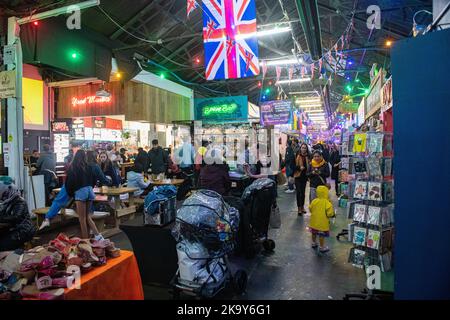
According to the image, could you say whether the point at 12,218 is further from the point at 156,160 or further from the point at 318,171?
the point at 318,171

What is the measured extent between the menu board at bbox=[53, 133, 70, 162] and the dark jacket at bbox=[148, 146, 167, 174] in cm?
426

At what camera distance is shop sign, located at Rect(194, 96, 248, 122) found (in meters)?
12.6

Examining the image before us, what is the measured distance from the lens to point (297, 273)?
4.08 meters

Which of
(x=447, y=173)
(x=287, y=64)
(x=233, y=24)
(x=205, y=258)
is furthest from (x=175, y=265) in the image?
(x=287, y=64)

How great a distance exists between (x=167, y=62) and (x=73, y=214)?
8.05 m

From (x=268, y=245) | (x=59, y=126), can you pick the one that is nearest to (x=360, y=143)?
(x=268, y=245)

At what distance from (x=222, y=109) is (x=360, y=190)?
31.0 ft

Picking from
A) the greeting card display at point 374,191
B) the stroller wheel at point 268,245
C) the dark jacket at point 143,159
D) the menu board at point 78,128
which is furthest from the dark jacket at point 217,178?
the menu board at point 78,128

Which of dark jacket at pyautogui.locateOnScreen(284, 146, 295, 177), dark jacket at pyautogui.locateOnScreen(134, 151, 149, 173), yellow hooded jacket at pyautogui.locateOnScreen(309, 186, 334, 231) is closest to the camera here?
yellow hooded jacket at pyautogui.locateOnScreen(309, 186, 334, 231)

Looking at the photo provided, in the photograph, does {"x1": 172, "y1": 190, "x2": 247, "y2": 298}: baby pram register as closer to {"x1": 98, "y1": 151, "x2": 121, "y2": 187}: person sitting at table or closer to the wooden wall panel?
{"x1": 98, "y1": 151, "x2": 121, "y2": 187}: person sitting at table

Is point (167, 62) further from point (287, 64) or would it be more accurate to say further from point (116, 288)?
point (116, 288)

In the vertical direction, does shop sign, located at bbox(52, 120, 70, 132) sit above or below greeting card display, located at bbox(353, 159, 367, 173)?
above

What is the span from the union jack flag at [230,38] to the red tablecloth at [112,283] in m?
3.02

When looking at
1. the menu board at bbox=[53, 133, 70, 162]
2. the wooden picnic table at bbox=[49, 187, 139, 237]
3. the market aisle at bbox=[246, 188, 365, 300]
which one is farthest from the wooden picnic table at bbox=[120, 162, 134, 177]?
→ the market aisle at bbox=[246, 188, 365, 300]
